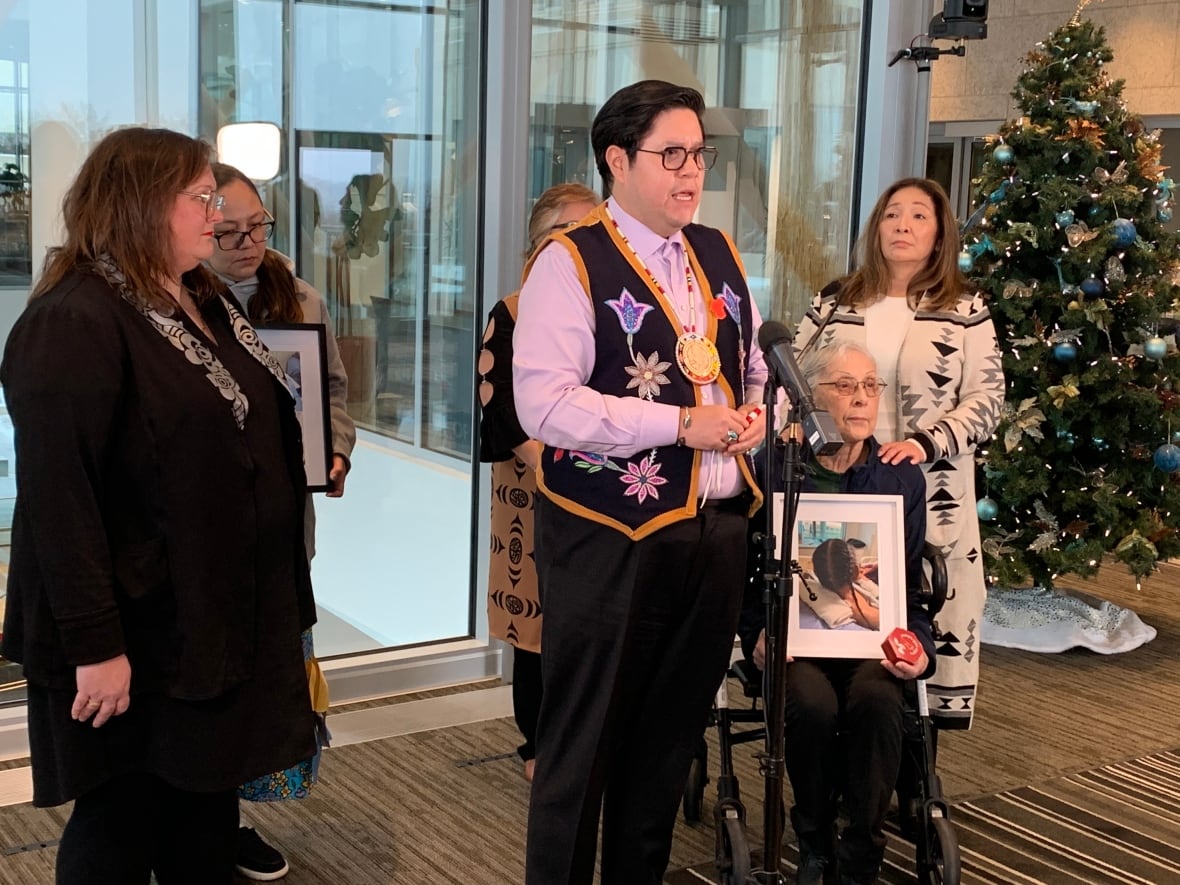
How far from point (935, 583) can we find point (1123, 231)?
230 centimetres

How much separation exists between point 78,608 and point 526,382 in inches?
31.3

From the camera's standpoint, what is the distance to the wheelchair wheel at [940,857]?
2629 millimetres

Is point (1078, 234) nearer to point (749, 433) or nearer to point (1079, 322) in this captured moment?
point (1079, 322)

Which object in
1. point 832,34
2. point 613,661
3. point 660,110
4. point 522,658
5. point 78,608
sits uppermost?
point 832,34

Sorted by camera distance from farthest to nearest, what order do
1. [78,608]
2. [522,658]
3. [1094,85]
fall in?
[1094,85] < [522,658] < [78,608]

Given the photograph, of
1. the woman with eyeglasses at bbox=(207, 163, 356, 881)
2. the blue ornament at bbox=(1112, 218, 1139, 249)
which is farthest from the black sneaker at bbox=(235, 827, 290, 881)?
the blue ornament at bbox=(1112, 218, 1139, 249)

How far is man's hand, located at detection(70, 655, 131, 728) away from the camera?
189cm

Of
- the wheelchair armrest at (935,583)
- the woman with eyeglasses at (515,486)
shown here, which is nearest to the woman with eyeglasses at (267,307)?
the woman with eyeglasses at (515,486)

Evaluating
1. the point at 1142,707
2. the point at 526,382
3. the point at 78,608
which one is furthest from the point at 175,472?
the point at 1142,707

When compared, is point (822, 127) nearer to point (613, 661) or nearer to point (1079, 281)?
point (1079, 281)

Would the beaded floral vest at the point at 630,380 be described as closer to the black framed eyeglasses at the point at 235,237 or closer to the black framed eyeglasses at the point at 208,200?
the black framed eyeglasses at the point at 208,200

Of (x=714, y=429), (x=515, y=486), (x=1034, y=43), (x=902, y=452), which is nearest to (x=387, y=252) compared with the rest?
(x=515, y=486)

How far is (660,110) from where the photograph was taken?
216cm

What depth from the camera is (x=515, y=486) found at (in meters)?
3.18
